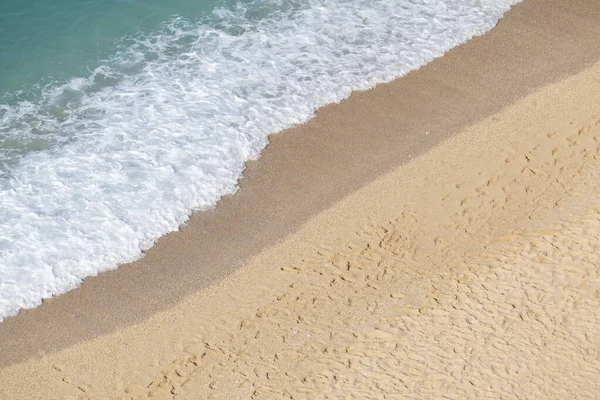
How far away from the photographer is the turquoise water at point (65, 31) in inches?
605

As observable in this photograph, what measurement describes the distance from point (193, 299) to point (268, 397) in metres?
1.87

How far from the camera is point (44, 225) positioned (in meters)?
12.4

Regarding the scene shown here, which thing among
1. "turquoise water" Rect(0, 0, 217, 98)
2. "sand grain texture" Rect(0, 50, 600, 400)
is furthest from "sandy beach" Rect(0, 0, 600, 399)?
"turquoise water" Rect(0, 0, 217, 98)

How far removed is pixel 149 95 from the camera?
1468 centimetres

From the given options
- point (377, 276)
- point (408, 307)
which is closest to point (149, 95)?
point (377, 276)

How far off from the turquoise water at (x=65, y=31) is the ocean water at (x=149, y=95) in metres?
0.03

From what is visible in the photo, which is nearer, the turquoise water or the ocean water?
the ocean water

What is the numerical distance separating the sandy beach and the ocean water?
0.49m

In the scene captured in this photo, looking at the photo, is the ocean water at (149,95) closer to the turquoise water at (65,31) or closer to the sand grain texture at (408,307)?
the turquoise water at (65,31)

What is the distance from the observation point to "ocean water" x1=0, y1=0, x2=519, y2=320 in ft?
40.4

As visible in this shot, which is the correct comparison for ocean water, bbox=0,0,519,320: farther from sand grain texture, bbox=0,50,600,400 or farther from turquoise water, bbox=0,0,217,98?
sand grain texture, bbox=0,50,600,400

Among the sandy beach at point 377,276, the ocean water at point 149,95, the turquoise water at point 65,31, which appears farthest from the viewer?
the turquoise water at point 65,31

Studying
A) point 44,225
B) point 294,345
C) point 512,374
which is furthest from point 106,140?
point 512,374

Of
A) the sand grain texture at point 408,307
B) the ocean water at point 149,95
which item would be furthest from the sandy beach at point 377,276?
the ocean water at point 149,95
